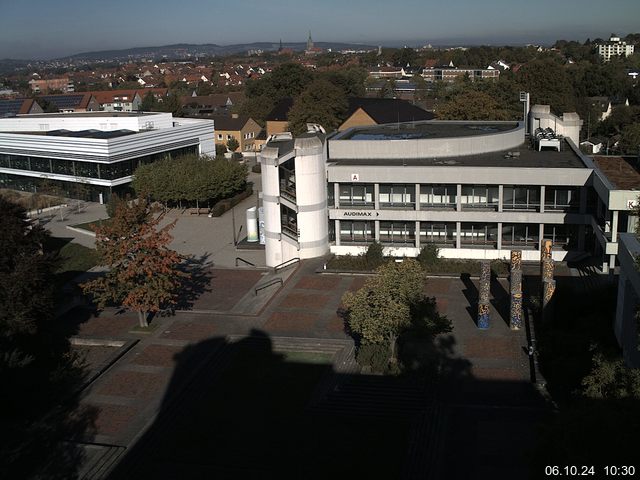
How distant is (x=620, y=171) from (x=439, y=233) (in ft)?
31.6

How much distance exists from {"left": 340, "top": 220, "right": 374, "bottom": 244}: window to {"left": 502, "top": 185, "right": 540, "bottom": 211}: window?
733 centimetres

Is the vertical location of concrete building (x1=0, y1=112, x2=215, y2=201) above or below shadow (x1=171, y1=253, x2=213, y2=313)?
above

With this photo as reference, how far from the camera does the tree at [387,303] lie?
23922 millimetres

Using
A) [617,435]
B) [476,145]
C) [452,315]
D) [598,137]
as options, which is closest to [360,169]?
[476,145]

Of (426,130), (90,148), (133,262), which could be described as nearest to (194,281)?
(133,262)

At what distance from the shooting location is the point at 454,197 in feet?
122

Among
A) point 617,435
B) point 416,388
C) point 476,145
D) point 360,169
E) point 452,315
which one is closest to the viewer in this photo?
point 617,435

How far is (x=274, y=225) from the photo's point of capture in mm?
37312

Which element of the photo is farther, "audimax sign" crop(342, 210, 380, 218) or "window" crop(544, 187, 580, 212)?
"audimax sign" crop(342, 210, 380, 218)

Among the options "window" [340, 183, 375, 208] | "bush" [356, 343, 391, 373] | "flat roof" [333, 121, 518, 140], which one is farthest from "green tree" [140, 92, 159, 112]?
"bush" [356, 343, 391, 373]

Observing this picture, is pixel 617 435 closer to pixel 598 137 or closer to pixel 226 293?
A: pixel 226 293

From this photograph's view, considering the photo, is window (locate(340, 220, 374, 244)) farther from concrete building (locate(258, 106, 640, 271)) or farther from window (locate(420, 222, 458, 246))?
window (locate(420, 222, 458, 246))

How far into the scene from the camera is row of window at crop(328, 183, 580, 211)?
118 feet

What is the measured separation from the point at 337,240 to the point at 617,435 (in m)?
26.8
